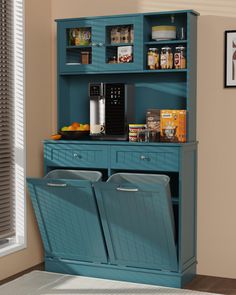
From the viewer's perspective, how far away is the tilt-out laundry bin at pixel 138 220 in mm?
4531

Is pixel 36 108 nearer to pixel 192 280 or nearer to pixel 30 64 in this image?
pixel 30 64

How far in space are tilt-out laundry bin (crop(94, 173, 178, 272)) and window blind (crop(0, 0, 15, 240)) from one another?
864mm

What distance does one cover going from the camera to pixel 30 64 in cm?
524

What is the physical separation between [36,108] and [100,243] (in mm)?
1292

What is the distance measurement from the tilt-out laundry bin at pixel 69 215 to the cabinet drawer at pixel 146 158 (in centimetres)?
21

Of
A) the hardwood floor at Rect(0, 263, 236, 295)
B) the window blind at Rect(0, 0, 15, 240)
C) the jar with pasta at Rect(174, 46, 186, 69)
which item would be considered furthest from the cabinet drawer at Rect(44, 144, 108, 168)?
the hardwood floor at Rect(0, 263, 236, 295)

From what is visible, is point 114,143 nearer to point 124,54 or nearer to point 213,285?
point 124,54

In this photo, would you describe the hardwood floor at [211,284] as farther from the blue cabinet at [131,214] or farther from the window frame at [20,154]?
the window frame at [20,154]

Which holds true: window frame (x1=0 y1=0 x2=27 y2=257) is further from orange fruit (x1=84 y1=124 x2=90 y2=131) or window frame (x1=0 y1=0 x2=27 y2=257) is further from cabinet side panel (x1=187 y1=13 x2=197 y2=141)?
cabinet side panel (x1=187 y1=13 x2=197 y2=141)

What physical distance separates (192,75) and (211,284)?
162 cm

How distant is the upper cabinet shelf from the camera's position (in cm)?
492

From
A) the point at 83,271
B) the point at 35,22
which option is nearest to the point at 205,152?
the point at 83,271

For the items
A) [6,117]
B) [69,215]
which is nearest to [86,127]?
[6,117]

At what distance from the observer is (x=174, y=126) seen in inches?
189
